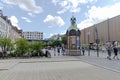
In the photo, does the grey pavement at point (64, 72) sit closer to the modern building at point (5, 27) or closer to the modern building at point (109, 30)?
the modern building at point (5, 27)

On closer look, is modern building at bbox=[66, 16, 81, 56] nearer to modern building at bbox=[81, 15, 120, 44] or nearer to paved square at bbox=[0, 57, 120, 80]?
paved square at bbox=[0, 57, 120, 80]

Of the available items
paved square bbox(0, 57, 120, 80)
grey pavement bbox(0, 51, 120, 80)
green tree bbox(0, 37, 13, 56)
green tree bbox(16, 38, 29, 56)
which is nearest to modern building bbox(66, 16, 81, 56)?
green tree bbox(16, 38, 29, 56)

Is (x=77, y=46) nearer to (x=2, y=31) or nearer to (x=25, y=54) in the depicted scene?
(x=25, y=54)

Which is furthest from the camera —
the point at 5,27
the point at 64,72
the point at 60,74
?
the point at 5,27

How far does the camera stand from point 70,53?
38281 millimetres

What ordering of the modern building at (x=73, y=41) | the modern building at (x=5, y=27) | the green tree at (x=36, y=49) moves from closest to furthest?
the green tree at (x=36, y=49), the modern building at (x=73, y=41), the modern building at (x=5, y=27)

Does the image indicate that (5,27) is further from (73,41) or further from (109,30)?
(109,30)

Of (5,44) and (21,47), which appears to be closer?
(21,47)

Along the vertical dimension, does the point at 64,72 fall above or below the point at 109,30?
below

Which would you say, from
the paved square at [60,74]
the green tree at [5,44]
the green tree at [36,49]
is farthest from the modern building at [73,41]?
the paved square at [60,74]

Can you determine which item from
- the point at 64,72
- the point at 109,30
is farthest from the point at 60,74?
the point at 109,30

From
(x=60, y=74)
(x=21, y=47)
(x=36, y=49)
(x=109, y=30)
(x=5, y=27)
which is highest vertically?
(x=5, y=27)

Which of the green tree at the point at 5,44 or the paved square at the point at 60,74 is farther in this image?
the green tree at the point at 5,44

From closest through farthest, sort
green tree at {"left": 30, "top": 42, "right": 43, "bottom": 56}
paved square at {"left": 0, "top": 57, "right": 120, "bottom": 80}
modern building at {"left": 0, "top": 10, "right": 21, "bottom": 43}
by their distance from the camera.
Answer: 1. paved square at {"left": 0, "top": 57, "right": 120, "bottom": 80}
2. green tree at {"left": 30, "top": 42, "right": 43, "bottom": 56}
3. modern building at {"left": 0, "top": 10, "right": 21, "bottom": 43}
